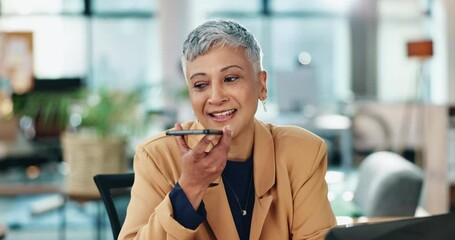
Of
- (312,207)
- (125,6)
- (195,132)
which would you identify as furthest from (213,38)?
(125,6)

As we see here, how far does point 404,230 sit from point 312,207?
0.70m

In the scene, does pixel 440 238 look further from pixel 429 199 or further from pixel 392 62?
pixel 392 62

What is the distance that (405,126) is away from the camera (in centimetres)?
1005

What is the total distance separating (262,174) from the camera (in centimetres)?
161

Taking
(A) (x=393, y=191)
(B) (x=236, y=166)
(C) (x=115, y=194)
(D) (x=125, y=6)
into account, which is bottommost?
(A) (x=393, y=191)

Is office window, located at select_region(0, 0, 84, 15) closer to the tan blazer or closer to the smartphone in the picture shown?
the tan blazer

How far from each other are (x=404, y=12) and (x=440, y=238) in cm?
1030

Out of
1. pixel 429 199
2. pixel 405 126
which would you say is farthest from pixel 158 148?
pixel 405 126

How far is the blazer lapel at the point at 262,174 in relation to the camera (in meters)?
1.56

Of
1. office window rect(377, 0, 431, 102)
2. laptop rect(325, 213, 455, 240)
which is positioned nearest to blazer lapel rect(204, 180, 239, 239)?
laptop rect(325, 213, 455, 240)

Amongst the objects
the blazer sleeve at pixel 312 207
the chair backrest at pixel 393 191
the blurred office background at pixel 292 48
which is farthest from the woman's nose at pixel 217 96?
the blurred office background at pixel 292 48

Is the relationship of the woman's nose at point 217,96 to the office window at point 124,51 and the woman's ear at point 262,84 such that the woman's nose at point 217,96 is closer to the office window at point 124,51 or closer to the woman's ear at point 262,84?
the woman's ear at point 262,84

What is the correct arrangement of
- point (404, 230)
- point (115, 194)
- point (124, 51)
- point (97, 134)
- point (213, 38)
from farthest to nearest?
point (124, 51), point (97, 134), point (115, 194), point (213, 38), point (404, 230)

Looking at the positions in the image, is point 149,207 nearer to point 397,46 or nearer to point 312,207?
point 312,207
